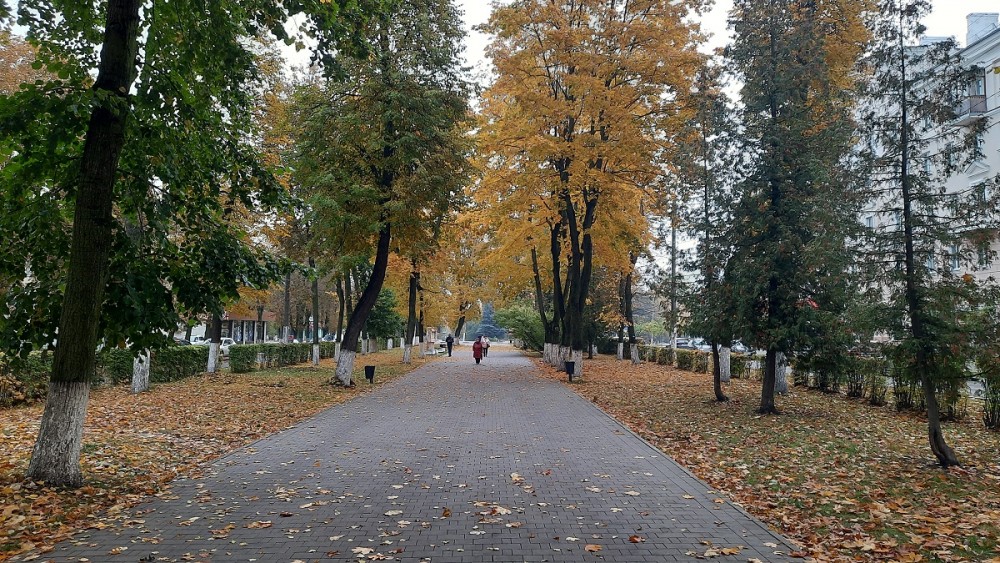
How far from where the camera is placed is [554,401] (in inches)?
613

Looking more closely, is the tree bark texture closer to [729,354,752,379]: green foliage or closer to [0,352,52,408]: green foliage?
[0,352,52,408]: green foliage

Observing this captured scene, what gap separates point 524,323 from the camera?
4138 centimetres

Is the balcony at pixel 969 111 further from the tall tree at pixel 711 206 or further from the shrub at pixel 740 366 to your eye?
the shrub at pixel 740 366

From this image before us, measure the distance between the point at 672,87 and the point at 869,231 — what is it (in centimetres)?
1156

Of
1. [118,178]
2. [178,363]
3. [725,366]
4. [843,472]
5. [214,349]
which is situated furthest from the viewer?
[214,349]

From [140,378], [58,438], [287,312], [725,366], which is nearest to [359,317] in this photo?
[140,378]

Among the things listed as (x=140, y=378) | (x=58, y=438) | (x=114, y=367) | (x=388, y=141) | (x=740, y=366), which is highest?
(x=388, y=141)

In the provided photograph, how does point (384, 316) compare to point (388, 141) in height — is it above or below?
below

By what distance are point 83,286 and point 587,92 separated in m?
15.1

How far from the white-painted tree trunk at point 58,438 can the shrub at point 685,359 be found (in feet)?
75.8

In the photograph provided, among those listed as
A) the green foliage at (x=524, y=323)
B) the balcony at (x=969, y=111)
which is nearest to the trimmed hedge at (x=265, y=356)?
the green foliage at (x=524, y=323)

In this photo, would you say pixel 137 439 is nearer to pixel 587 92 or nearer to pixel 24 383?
pixel 24 383

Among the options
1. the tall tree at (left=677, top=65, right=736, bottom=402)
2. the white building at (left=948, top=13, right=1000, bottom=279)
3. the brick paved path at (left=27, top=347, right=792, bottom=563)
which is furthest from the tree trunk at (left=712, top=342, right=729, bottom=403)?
the white building at (left=948, top=13, right=1000, bottom=279)

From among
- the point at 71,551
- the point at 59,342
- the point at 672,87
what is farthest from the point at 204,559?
the point at 672,87
